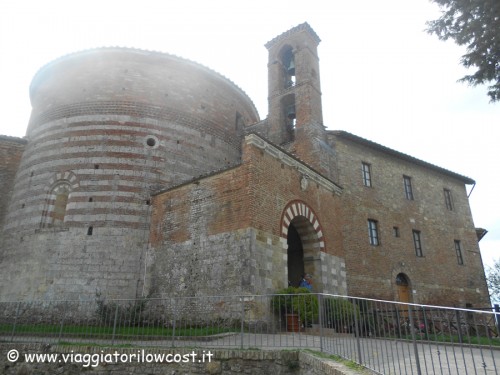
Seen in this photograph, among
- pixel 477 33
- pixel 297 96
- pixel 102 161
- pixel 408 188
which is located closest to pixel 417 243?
pixel 408 188

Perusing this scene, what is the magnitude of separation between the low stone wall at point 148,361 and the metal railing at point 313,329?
0.40 m

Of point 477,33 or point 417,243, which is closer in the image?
point 477,33

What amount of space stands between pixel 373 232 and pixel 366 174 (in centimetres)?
305

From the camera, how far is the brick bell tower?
1759 cm

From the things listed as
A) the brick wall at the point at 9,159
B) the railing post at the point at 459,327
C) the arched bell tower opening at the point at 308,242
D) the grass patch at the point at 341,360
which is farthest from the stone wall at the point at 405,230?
the brick wall at the point at 9,159

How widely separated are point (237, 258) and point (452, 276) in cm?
1549

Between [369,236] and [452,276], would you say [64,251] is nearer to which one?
[369,236]

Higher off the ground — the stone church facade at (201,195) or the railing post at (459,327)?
the stone church facade at (201,195)

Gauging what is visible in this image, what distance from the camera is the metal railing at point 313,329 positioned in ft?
15.8

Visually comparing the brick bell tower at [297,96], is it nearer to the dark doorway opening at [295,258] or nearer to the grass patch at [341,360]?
the dark doorway opening at [295,258]

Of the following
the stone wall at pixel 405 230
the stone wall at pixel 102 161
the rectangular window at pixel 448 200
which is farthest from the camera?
the rectangular window at pixel 448 200

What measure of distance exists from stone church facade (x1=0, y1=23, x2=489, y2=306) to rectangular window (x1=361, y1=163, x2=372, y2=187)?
12cm

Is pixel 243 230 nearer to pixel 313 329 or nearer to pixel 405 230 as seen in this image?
pixel 313 329

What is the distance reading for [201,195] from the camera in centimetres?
1270
